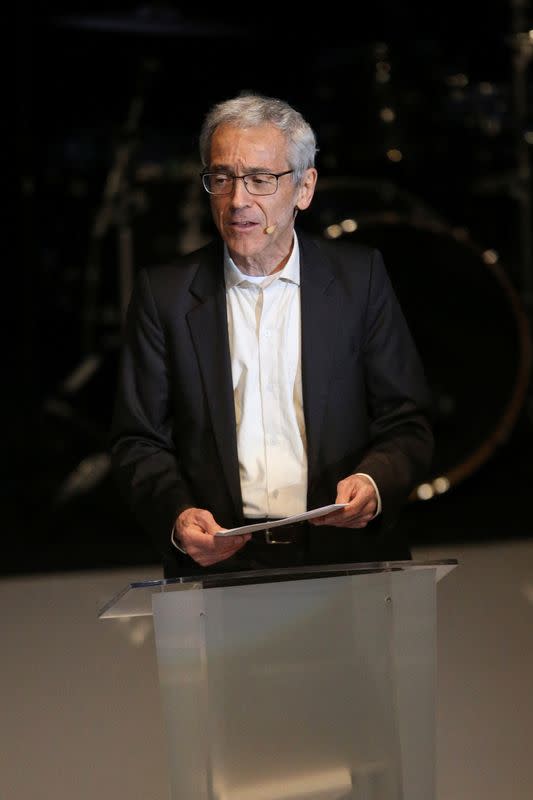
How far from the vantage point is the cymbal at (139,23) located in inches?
183

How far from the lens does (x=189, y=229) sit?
4.61 meters

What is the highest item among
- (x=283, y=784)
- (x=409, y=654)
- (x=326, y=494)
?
(x=326, y=494)

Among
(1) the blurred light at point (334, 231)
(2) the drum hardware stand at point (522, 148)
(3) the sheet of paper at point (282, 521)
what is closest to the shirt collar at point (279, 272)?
(3) the sheet of paper at point (282, 521)

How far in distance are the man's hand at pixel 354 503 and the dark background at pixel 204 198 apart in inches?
107

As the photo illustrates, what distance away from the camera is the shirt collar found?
1.96 metres

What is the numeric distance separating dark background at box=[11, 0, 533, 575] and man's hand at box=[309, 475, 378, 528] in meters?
2.73

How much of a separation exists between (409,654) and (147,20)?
365 centimetres

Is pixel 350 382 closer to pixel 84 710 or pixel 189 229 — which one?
pixel 84 710

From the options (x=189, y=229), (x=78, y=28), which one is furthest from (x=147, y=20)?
(x=189, y=229)

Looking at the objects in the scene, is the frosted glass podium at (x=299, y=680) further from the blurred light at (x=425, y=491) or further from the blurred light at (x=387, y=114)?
the blurred light at (x=387, y=114)

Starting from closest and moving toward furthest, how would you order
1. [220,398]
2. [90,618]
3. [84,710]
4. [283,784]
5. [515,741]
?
[283,784] → [220,398] → [515,741] → [84,710] → [90,618]

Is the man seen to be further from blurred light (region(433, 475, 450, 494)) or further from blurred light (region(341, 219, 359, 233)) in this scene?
blurred light (region(433, 475, 450, 494))

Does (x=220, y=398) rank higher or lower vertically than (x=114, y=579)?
higher

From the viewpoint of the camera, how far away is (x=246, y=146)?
183 centimetres
